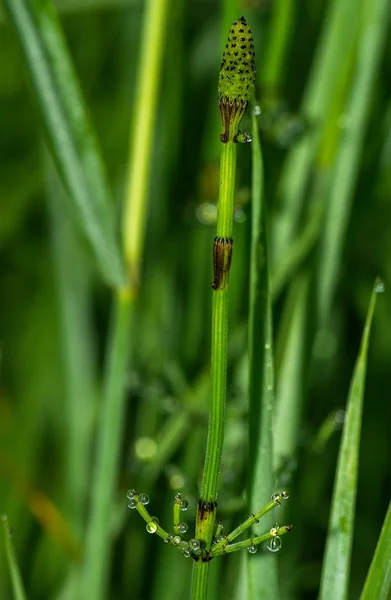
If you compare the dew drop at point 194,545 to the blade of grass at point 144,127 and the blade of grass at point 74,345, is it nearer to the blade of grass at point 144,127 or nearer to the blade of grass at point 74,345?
the blade of grass at point 144,127

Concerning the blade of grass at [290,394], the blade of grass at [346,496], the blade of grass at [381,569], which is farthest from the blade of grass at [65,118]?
the blade of grass at [381,569]

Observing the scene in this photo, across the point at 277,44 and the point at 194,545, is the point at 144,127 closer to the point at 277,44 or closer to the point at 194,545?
the point at 277,44

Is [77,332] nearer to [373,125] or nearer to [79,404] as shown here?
[79,404]

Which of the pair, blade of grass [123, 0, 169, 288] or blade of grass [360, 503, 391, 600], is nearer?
blade of grass [360, 503, 391, 600]

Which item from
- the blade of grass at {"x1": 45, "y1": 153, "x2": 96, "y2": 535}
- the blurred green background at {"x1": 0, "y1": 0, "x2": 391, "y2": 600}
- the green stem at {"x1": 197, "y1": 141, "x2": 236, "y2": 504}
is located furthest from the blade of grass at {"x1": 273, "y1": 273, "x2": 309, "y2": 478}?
the blade of grass at {"x1": 45, "y1": 153, "x2": 96, "y2": 535}

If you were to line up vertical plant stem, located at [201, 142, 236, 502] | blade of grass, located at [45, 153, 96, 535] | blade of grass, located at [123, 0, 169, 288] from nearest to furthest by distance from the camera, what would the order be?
vertical plant stem, located at [201, 142, 236, 502] → blade of grass, located at [123, 0, 169, 288] → blade of grass, located at [45, 153, 96, 535]

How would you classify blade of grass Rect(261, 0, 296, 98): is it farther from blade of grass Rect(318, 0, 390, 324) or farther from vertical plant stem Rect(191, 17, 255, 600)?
vertical plant stem Rect(191, 17, 255, 600)
